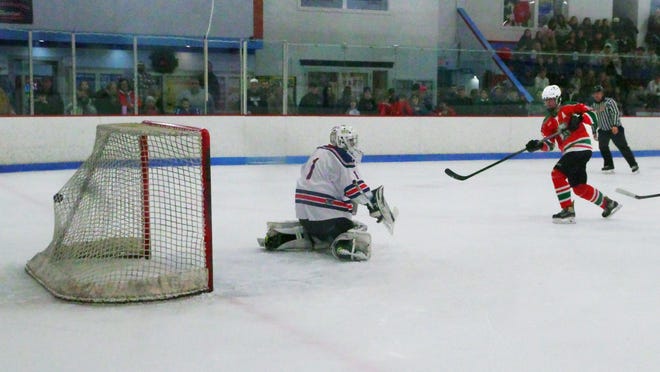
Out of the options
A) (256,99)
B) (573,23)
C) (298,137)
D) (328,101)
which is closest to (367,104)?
→ (328,101)

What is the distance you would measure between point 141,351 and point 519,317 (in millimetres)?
1409

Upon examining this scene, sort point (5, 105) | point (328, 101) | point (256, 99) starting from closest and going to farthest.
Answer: point (5, 105)
point (256, 99)
point (328, 101)

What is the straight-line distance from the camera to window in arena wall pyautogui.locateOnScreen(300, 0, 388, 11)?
13977 millimetres

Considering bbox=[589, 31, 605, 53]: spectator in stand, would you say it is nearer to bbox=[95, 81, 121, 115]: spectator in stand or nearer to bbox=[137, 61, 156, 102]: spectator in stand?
bbox=[137, 61, 156, 102]: spectator in stand

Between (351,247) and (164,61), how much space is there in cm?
642

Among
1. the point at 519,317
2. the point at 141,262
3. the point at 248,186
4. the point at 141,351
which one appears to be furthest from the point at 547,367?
the point at 248,186

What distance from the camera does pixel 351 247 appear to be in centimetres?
429

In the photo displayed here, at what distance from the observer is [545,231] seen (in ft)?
17.9

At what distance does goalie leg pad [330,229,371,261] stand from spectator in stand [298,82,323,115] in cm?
660

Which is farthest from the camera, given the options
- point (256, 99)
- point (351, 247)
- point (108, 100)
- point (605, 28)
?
point (605, 28)

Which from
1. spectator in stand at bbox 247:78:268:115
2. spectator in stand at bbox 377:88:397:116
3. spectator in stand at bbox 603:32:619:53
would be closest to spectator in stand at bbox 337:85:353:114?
spectator in stand at bbox 377:88:397:116

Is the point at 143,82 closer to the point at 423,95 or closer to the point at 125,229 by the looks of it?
the point at 423,95

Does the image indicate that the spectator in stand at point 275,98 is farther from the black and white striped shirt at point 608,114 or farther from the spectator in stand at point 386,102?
the black and white striped shirt at point 608,114

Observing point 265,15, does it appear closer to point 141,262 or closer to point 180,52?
point 180,52
